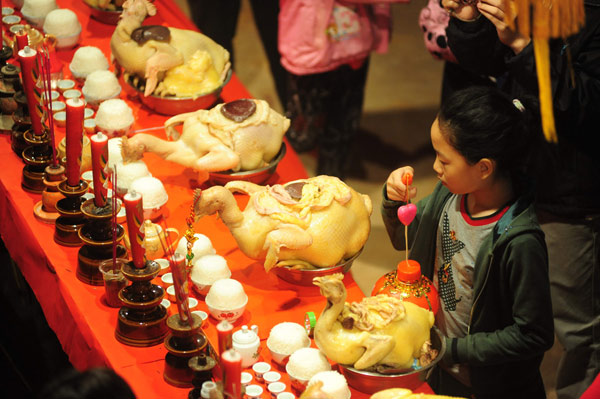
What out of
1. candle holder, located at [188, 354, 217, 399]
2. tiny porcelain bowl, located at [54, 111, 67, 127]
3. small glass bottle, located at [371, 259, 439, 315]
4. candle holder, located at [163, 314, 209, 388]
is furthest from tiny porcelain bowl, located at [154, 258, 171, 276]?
tiny porcelain bowl, located at [54, 111, 67, 127]

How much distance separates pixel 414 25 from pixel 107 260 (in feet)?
15.1

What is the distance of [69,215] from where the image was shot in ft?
7.29

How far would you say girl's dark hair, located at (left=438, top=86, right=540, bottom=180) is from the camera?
1925 mm

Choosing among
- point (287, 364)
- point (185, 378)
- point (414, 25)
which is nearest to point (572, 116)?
point (287, 364)

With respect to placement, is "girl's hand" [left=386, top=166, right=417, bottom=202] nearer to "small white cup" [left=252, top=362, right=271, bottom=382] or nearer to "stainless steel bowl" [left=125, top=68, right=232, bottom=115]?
"small white cup" [left=252, top=362, right=271, bottom=382]

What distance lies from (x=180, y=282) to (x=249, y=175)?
81 centimetres

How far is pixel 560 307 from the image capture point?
2660 millimetres

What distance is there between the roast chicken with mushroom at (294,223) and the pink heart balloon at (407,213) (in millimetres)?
135

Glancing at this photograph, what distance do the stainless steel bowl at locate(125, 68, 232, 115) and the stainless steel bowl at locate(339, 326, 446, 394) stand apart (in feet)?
4.20

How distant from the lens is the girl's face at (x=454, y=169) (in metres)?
1.97

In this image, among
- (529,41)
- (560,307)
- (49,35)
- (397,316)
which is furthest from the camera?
(49,35)

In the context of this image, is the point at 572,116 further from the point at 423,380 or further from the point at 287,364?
the point at 287,364

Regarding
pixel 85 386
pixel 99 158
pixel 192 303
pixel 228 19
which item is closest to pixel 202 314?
pixel 192 303

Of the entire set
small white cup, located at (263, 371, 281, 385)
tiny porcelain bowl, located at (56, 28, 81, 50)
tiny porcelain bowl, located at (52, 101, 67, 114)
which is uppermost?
tiny porcelain bowl, located at (56, 28, 81, 50)
